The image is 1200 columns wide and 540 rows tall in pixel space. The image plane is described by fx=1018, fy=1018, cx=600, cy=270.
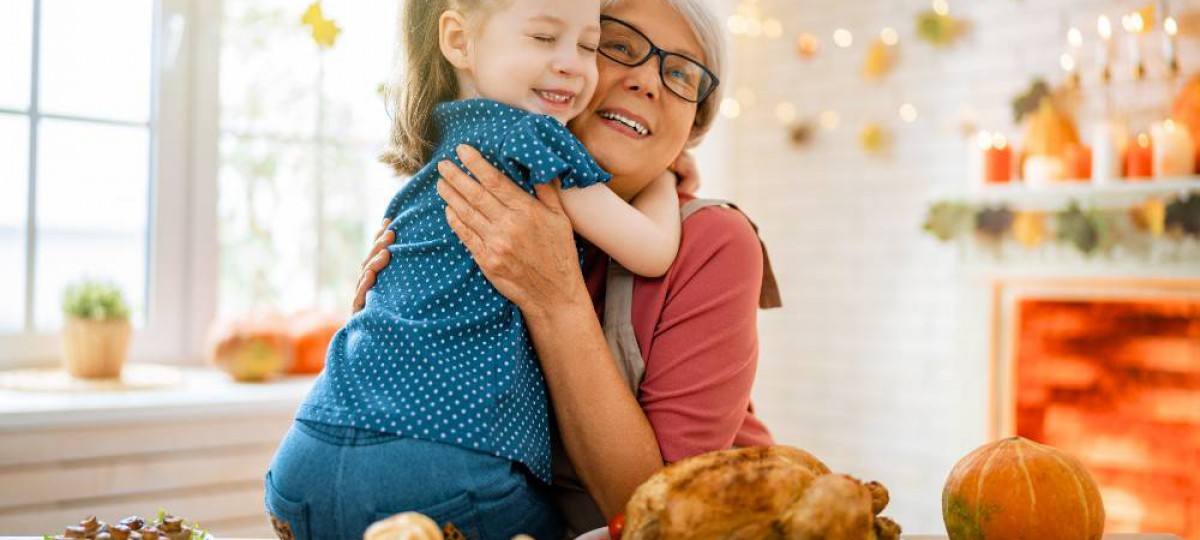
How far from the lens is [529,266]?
1.25 meters

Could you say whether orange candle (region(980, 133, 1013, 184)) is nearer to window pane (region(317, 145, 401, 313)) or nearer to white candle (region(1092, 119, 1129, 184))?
white candle (region(1092, 119, 1129, 184))

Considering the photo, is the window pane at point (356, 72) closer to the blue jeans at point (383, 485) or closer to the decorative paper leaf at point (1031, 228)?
the decorative paper leaf at point (1031, 228)

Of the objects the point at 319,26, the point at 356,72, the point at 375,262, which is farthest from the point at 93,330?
the point at 375,262

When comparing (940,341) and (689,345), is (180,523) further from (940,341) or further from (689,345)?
(940,341)

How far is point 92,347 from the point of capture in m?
2.83

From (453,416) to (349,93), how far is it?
271cm

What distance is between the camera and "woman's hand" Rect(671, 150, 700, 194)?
5.43 ft

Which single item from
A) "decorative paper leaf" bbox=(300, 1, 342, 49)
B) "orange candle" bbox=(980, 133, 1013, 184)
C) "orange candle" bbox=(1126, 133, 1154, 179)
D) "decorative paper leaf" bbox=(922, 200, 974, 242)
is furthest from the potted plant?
"orange candle" bbox=(1126, 133, 1154, 179)

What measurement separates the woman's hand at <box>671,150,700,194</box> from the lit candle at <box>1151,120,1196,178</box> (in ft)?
7.06

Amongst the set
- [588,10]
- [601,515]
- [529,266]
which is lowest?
[601,515]

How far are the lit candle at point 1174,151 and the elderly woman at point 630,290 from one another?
7.26 ft

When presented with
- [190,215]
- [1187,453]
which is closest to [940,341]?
[1187,453]

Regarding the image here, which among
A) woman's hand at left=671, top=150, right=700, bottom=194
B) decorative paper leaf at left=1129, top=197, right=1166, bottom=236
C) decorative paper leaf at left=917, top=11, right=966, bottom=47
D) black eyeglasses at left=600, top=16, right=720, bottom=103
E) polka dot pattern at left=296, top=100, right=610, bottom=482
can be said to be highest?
decorative paper leaf at left=917, top=11, right=966, bottom=47

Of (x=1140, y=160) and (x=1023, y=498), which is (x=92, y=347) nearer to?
(x=1023, y=498)
